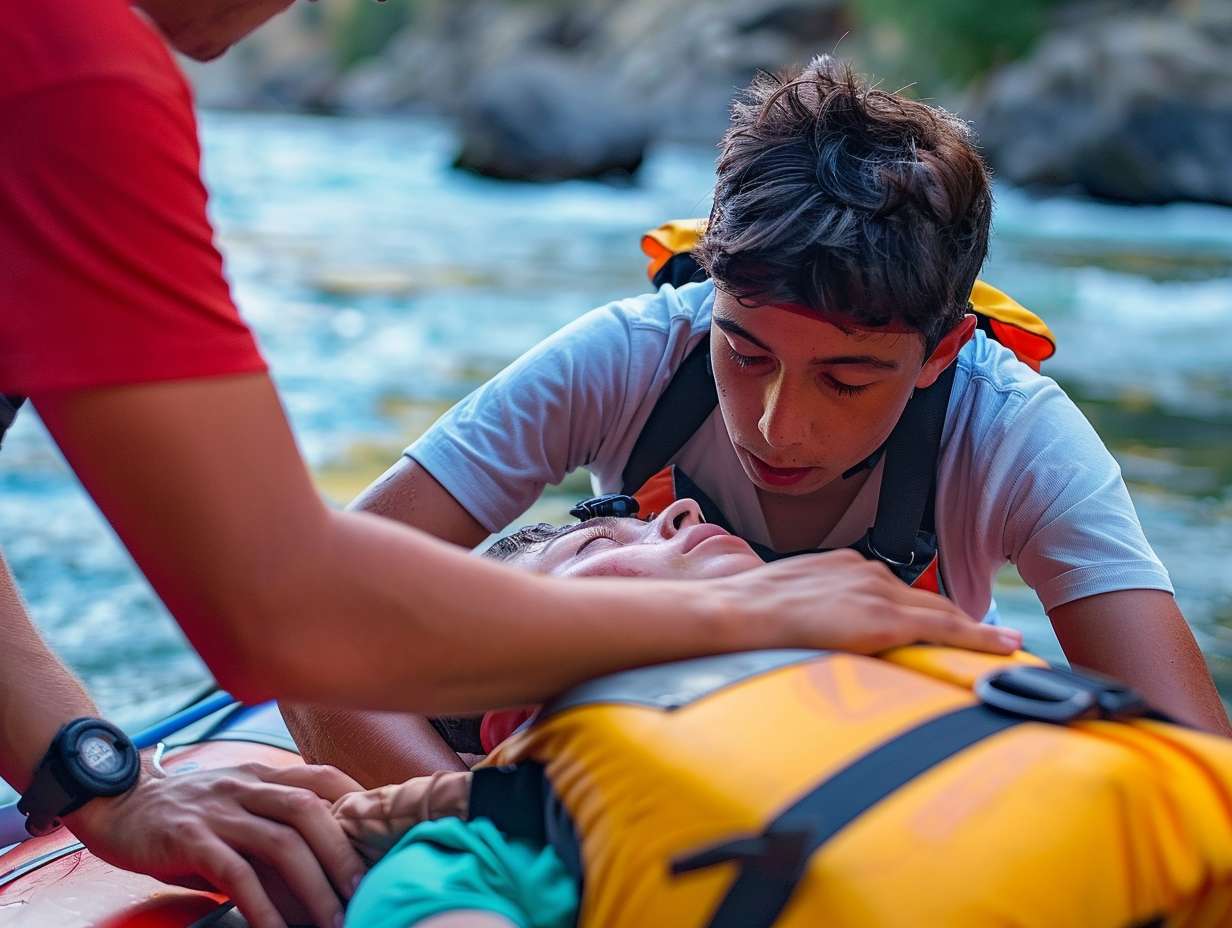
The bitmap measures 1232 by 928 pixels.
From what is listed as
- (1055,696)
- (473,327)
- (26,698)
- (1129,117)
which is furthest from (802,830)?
(1129,117)

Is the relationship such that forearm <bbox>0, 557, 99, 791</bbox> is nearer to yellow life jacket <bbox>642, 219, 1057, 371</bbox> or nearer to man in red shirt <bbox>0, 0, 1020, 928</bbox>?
man in red shirt <bbox>0, 0, 1020, 928</bbox>

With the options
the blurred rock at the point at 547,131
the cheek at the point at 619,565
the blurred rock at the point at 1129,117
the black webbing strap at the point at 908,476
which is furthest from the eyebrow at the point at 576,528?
the blurred rock at the point at 547,131

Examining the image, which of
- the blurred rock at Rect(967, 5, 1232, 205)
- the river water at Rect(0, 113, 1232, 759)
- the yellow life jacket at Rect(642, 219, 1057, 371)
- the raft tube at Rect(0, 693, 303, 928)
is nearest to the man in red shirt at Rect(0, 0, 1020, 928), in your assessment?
the raft tube at Rect(0, 693, 303, 928)

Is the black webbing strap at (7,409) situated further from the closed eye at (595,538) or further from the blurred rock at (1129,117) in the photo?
the blurred rock at (1129,117)

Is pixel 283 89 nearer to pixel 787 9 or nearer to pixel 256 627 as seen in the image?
pixel 787 9

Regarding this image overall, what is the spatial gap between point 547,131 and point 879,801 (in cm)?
2007

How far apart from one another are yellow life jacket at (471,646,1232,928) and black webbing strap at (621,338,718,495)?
1133mm

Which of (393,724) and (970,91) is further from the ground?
(970,91)

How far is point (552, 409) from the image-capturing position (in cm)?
240

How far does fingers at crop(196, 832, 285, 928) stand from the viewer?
1547 mm

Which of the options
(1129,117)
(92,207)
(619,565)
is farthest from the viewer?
(1129,117)

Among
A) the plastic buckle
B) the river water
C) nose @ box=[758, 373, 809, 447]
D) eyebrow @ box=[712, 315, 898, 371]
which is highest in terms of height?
eyebrow @ box=[712, 315, 898, 371]

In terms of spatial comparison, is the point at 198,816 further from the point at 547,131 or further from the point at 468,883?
the point at 547,131

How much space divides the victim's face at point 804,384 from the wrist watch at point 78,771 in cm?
96
